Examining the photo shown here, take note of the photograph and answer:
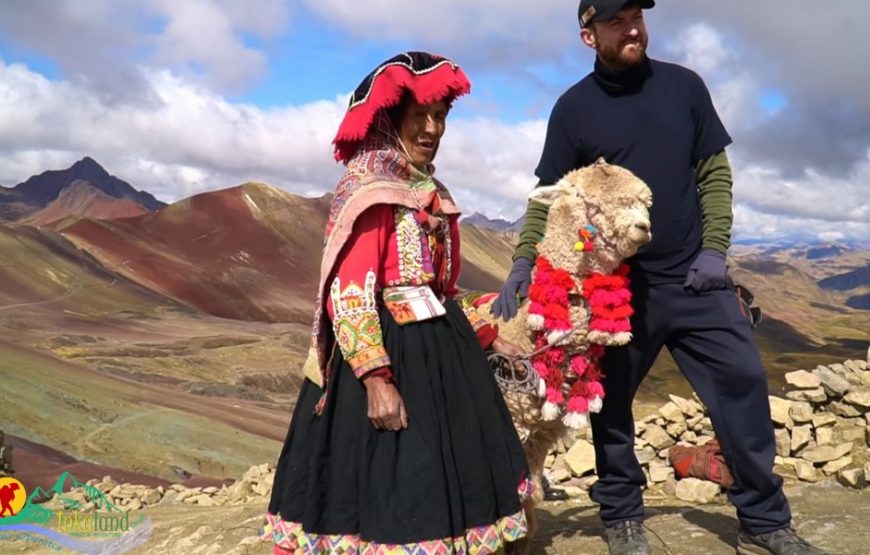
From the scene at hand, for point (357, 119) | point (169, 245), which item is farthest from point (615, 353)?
point (169, 245)

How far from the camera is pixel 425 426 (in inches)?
88.3

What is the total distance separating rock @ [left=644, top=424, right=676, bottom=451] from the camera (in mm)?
6156

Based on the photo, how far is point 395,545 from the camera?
2162mm

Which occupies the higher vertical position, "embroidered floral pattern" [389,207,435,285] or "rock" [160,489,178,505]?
"embroidered floral pattern" [389,207,435,285]

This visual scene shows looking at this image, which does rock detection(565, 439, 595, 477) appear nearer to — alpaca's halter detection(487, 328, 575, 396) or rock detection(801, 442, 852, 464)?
rock detection(801, 442, 852, 464)

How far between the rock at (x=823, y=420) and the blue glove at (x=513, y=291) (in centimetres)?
435

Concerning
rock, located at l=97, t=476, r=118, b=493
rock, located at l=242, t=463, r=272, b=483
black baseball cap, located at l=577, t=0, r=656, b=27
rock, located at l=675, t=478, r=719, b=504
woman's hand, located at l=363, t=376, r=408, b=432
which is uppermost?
black baseball cap, located at l=577, t=0, r=656, b=27

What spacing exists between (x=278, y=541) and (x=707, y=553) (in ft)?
6.46

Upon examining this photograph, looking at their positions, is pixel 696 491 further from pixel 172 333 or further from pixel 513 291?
pixel 172 333

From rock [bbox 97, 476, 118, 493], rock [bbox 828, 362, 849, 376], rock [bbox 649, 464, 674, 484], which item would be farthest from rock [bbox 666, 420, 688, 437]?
rock [bbox 97, 476, 118, 493]

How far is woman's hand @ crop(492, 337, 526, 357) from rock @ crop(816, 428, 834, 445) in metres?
4.24

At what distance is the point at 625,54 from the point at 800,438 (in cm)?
446

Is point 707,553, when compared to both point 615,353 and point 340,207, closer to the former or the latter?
point 615,353

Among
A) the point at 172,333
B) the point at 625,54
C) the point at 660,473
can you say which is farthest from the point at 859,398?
the point at 172,333
